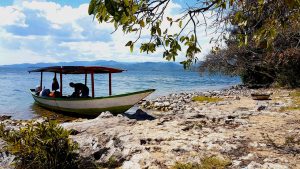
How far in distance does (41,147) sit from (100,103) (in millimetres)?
12423

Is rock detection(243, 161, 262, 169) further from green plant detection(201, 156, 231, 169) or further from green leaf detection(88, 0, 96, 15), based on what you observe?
green leaf detection(88, 0, 96, 15)

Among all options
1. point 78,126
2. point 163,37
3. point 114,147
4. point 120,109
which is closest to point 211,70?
point 120,109

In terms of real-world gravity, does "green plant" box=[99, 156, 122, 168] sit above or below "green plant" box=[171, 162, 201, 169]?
below

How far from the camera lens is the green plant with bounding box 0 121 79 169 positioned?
22.1 ft

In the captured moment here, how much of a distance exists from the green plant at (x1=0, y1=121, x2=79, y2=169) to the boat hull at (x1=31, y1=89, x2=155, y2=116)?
11.0m

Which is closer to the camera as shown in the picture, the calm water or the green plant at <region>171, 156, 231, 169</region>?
the green plant at <region>171, 156, 231, 169</region>

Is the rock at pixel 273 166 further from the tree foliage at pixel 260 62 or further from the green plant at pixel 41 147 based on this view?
the tree foliage at pixel 260 62

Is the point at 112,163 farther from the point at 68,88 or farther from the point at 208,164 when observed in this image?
the point at 68,88

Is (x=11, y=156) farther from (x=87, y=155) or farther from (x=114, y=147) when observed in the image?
(x=114, y=147)

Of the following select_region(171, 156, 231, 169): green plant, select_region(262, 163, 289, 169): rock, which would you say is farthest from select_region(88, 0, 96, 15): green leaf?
select_region(262, 163, 289, 169): rock

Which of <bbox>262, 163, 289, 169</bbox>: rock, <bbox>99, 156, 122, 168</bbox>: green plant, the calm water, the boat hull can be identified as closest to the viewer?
<bbox>262, 163, 289, 169</bbox>: rock

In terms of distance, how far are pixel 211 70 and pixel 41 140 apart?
32.8 metres

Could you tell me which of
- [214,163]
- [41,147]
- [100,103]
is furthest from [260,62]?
[41,147]

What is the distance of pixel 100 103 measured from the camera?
19.1 m
